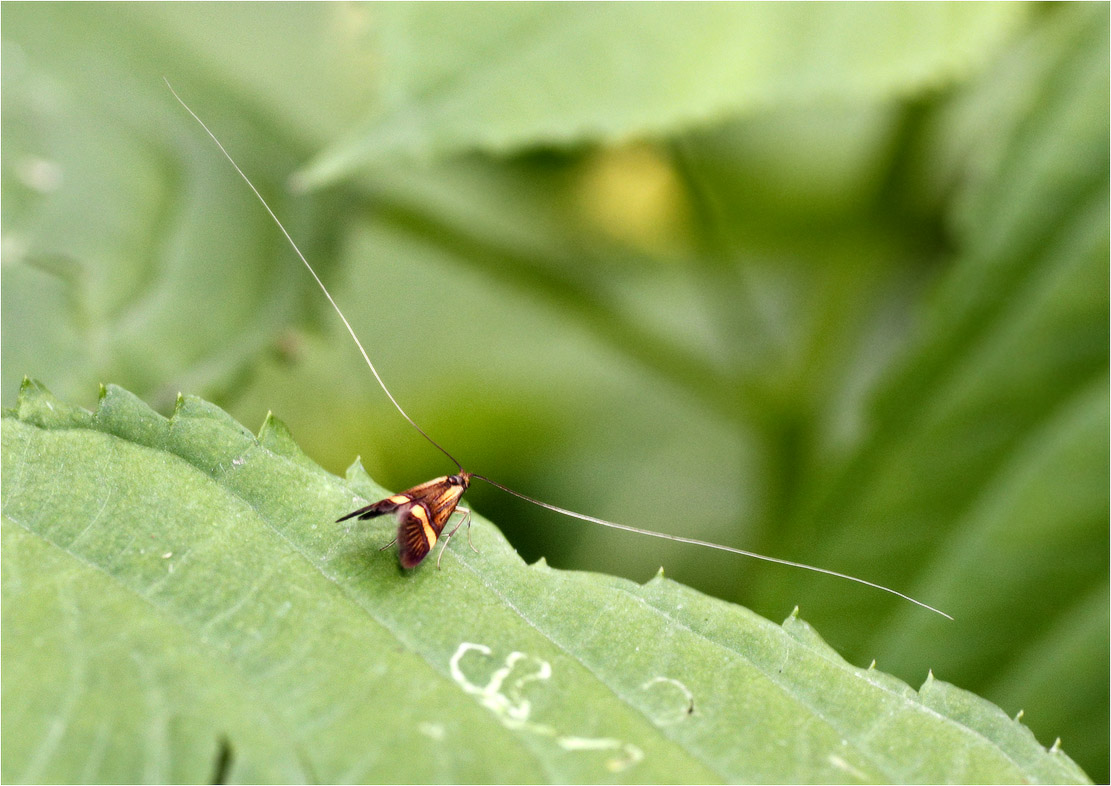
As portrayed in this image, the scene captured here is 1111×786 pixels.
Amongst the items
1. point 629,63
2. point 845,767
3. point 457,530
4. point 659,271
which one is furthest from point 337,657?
point 659,271

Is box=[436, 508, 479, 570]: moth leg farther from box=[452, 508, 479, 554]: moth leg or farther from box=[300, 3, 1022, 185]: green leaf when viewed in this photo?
box=[300, 3, 1022, 185]: green leaf

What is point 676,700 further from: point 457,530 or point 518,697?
point 457,530

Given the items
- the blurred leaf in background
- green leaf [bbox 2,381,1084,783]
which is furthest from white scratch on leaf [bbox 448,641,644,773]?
the blurred leaf in background

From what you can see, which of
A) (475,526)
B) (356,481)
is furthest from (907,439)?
(356,481)

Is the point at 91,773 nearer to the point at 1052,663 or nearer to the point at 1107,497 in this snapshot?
the point at 1052,663

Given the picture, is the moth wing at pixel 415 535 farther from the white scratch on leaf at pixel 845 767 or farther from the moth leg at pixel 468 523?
the white scratch on leaf at pixel 845 767

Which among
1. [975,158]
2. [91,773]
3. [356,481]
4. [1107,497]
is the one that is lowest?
[91,773]

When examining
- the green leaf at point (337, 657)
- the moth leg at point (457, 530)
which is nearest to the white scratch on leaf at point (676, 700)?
the green leaf at point (337, 657)
